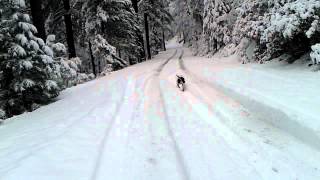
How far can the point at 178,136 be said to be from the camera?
7262 mm

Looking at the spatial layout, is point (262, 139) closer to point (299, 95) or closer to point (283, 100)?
point (283, 100)

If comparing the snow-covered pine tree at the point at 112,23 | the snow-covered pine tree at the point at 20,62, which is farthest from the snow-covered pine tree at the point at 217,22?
the snow-covered pine tree at the point at 20,62

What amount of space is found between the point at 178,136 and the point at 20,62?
684 centimetres

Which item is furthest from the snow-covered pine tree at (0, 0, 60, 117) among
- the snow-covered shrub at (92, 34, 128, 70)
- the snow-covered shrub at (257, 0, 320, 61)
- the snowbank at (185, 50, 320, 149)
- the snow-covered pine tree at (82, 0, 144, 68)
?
the snow-covered pine tree at (82, 0, 144, 68)

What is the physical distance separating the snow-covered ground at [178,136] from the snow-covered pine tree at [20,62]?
1.30m

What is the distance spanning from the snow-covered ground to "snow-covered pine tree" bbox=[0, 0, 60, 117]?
1.30 metres

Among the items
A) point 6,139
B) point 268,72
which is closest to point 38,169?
point 6,139

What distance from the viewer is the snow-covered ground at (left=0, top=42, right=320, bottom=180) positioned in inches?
219

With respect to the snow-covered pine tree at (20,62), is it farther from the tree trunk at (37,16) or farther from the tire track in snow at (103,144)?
the tire track in snow at (103,144)

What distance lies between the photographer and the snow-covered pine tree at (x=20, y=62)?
38.6 ft

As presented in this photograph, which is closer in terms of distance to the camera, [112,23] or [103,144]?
[103,144]

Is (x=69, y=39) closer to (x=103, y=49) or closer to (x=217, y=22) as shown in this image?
(x=103, y=49)

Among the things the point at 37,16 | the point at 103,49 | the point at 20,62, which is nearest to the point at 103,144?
the point at 20,62

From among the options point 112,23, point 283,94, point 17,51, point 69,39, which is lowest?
point 283,94
